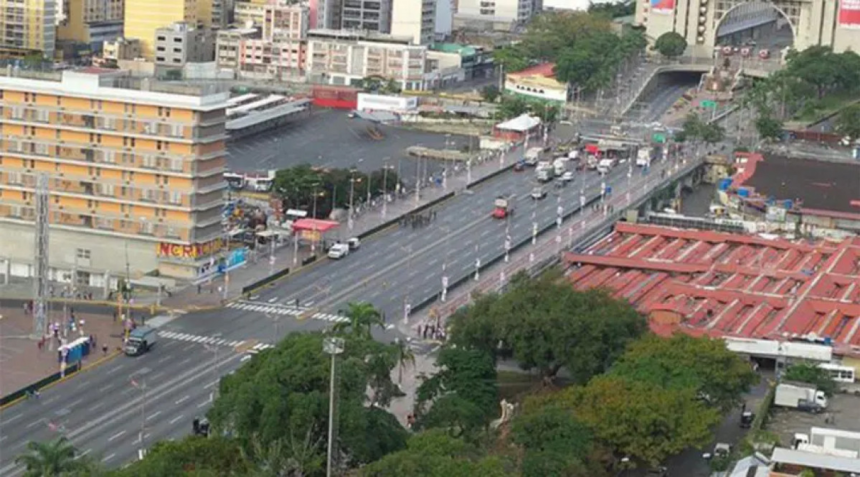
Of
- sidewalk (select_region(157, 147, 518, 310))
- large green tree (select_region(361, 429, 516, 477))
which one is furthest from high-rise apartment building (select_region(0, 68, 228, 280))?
large green tree (select_region(361, 429, 516, 477))

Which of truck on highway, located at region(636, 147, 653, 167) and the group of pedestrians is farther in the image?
truck on highway, located at region(636, 147, 653, 167)

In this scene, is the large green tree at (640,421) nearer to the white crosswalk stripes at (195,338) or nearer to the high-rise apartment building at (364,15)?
the white crosswalk stripes at (195,338)

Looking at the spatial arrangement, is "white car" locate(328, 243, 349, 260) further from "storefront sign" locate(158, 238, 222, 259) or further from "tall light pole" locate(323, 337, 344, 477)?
"tall light pole" locate(323, 337, 344, 477)

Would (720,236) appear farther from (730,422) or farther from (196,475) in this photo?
(196,475)

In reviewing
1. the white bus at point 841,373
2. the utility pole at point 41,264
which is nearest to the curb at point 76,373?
the utility pole at point 41,264

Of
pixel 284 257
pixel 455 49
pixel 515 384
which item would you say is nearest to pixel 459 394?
pixel 515 384

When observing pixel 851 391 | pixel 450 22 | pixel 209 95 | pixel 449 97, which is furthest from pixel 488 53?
pixel 851 391
